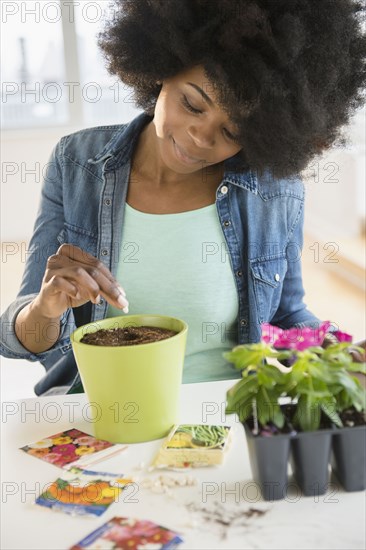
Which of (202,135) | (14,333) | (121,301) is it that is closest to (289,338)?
(121,301)

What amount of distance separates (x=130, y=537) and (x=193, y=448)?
184mm

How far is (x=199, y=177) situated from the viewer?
140 cm

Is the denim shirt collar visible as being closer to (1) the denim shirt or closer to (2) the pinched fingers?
(1) the denim shirt

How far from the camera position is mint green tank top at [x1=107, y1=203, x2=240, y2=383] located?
134cm

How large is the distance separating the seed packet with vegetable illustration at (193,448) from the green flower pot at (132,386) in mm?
37

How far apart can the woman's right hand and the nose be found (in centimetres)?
26

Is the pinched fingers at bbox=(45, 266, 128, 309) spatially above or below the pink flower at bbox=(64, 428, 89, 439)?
above

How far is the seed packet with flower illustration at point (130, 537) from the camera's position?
0.72 meters

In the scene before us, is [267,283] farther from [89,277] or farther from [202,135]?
[89,277]

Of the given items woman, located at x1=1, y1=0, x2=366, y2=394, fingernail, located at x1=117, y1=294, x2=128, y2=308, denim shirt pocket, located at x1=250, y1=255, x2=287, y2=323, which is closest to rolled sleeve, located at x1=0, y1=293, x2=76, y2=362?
woman, located at x1=1, y1=0, x2=366, y2=394

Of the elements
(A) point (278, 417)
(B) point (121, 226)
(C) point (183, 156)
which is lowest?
(A) point (278, 417)

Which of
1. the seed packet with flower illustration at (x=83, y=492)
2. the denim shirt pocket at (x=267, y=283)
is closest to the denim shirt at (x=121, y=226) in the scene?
the denim shirt pocket at (x=267, y=283)

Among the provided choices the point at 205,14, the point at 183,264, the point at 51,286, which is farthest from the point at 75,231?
the point at 205,14

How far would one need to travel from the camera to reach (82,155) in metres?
1.41
